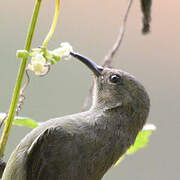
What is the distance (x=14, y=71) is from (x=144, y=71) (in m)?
1.52

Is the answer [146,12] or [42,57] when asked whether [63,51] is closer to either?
[42,57]

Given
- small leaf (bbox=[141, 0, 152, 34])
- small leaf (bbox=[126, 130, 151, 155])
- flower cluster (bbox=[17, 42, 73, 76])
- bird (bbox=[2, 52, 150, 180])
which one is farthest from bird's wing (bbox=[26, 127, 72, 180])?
small leaf (bbox=[141, 0, 152, 34])

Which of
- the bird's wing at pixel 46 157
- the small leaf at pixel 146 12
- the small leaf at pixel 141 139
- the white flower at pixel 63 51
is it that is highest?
the small leaf at pixel 146 12

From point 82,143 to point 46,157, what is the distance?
0.20 meters

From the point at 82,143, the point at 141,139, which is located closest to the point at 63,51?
the point at 82,143

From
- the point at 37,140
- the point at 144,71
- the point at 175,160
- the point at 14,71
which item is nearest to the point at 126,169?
the point at 175,160

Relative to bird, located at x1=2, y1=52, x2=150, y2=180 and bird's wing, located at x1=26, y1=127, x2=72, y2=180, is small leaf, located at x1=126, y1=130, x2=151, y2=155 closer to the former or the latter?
bird, located at x1=2, y1=52, x2=150, y2=180

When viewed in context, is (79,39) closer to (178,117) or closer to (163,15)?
(163,15)

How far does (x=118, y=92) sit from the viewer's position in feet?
8.09

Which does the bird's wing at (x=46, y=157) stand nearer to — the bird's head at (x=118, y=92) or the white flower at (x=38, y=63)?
the white flower at (x=38, y=63)

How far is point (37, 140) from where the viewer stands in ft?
6.79

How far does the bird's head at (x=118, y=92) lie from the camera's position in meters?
2.39

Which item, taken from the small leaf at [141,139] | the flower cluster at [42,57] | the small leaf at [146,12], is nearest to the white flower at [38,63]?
the flower cluster at [42,57]

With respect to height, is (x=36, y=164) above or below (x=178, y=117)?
above
